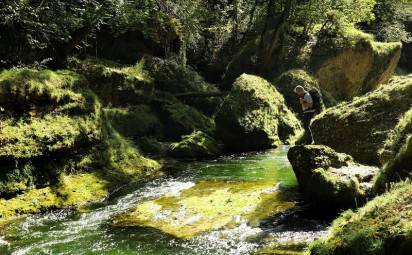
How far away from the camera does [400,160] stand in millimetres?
6855

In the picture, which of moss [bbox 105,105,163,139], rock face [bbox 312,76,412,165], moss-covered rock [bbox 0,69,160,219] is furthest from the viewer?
moss [bbox 105,105,163,139]

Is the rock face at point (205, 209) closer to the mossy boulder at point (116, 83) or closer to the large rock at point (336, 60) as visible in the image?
the mossy boulder at point (116, 83)

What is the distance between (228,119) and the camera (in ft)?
70.0

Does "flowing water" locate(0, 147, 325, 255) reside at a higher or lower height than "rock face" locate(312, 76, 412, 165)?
lower

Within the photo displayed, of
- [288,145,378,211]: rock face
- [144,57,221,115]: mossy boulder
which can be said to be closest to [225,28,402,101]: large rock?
[144,57,221,115]: mossy boulder

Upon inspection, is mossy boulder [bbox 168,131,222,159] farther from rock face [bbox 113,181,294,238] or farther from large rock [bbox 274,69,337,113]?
large rock [bbox 274,69,337,113]

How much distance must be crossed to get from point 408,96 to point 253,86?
11014 millimetres

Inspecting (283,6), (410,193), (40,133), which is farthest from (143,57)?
(410,193)

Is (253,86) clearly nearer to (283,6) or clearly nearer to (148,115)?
(148,115)

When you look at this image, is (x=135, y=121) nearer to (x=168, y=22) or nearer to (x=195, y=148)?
(x=195, y=148)

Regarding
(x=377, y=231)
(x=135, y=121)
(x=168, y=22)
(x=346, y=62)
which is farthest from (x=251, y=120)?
(x=377, y=231)

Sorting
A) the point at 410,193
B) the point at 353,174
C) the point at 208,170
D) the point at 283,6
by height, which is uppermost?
the point at 283,6

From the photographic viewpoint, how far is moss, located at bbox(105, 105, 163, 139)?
70.3 feet

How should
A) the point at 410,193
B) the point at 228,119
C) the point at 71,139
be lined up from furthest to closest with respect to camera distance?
1. the point at 228,119
2. the point at 71,139
3. the point at 410,193
